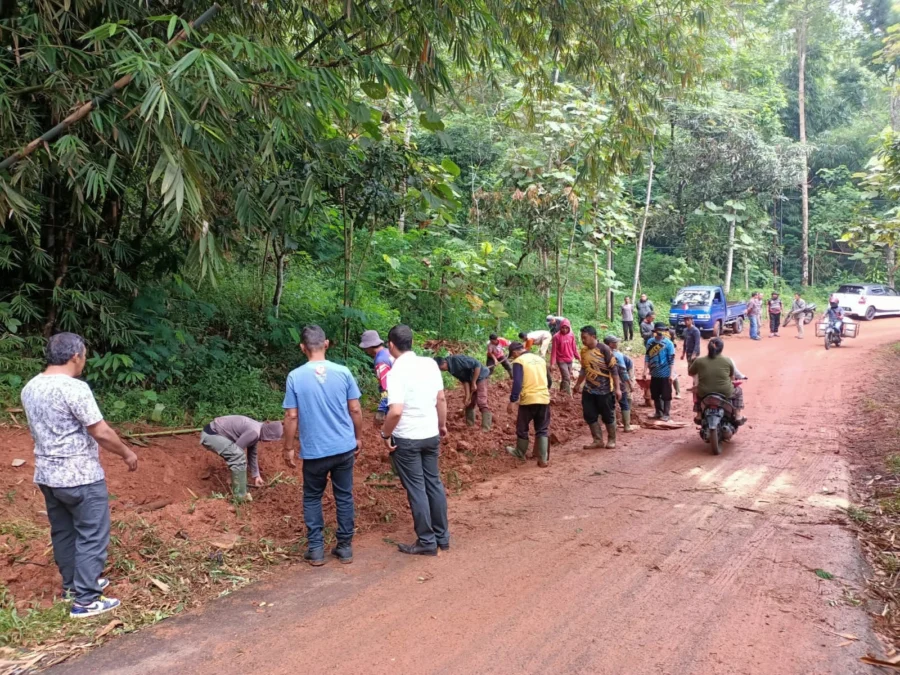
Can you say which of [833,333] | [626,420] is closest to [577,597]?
[626,420]

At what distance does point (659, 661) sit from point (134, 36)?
18.0 feet

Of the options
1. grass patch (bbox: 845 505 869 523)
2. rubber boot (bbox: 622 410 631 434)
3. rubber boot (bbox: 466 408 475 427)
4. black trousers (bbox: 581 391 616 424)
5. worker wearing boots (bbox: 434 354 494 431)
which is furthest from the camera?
rubber boot (bbox: 622 410 631 434)

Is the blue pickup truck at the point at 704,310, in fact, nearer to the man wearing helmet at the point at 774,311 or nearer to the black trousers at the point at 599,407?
the man wearing helmet at the point at 774,311

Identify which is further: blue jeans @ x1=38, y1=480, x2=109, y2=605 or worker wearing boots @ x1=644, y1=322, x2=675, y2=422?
worker wearing boots @ x1=644, y1=322, x2=675, y2=422

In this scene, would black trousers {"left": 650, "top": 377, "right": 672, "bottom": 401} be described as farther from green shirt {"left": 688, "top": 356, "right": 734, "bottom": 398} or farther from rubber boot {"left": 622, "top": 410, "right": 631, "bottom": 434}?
green shirt {"left": 688, "top": 356, "right": 734, "bottom": 398}

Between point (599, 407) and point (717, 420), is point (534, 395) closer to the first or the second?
point (599, 407)

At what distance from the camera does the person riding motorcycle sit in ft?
28.1

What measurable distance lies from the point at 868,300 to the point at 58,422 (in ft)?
101

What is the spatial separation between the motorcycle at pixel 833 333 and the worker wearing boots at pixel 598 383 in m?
12.9

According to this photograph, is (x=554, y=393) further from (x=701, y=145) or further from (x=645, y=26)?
(x=701, y=145)

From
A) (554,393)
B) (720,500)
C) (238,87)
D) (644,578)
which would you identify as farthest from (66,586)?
(554,393)

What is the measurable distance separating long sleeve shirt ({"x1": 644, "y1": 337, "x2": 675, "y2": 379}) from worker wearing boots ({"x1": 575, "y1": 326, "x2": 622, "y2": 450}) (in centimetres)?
142

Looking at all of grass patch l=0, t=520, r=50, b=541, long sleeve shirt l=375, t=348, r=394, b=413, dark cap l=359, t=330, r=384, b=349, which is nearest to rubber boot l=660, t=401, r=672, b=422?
long sleeve shirt l=375, t=348, r=394, b=413

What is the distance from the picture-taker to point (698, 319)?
Answer: 2072cm
